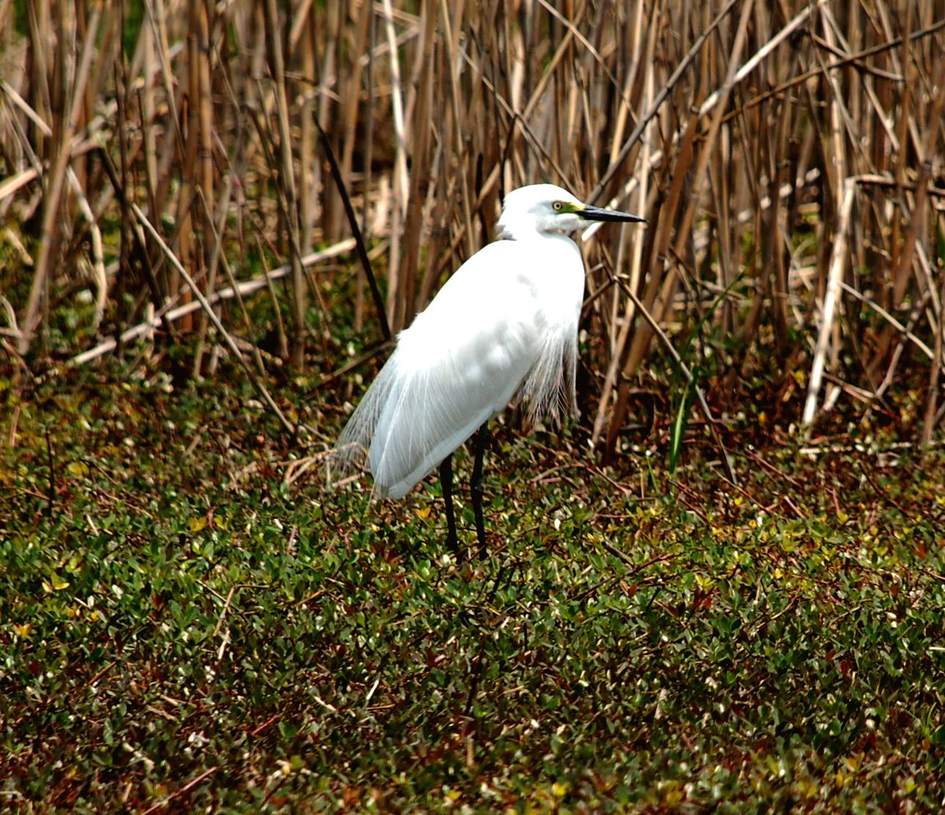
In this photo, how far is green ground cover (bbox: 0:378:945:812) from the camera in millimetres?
2361

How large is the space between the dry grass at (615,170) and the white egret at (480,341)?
0.29 metres

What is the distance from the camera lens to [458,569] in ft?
10.7

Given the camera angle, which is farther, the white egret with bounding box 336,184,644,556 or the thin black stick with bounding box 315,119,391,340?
the thin black stick with bounding box 315,119,391,340

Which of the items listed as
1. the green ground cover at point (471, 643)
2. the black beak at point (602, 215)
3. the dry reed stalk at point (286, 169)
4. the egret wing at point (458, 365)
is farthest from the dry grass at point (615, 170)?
the green ground cover at point (471, 643)

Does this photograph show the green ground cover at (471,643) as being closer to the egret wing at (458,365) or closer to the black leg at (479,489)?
the black leg at (479,489)

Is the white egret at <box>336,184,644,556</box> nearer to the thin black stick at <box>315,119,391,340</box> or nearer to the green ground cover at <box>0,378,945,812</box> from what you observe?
the green ground cover at <box>0,378,945,812</box>

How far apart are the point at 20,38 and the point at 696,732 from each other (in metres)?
6.88

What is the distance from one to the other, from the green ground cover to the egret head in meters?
0.69

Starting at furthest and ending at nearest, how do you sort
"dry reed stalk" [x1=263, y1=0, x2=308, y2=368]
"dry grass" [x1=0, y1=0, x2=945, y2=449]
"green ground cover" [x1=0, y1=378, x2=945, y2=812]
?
"dry reed stalk" [x1=263, y1=0, x2=308, y2=368]
"dry grass" [x1=0, y1=0, x2=945, y2=449]
"green ground cover" [x1=0, y1=378, x2=945, y2=812]

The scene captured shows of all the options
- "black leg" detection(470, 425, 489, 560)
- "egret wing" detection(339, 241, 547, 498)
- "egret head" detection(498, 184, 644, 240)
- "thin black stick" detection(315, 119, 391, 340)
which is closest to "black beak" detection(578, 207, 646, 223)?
"egret head" detection(498, 184, 644, 240)

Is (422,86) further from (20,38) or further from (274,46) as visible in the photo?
(20,38)

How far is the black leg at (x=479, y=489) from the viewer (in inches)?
136

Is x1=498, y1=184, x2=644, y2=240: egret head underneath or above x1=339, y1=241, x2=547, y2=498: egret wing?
above

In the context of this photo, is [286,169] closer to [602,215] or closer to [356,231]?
[356,231]
